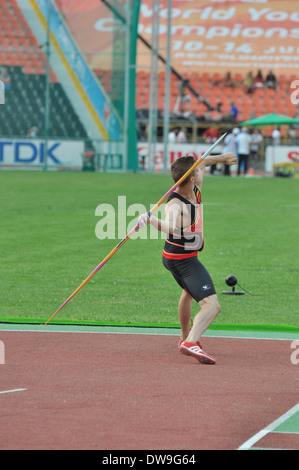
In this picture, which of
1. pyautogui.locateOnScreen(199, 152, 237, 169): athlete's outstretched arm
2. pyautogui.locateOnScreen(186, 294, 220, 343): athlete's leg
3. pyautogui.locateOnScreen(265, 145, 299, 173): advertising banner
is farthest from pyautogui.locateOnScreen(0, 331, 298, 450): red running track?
pyautogui.locateOnScreen(265, 145, 299, 173): advertising banner

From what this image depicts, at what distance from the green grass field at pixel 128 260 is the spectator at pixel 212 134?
589 inches

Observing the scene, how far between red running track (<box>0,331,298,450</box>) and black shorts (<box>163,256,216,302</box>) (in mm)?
576

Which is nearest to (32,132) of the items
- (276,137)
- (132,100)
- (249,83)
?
(132,100)

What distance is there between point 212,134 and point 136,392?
1343 inches

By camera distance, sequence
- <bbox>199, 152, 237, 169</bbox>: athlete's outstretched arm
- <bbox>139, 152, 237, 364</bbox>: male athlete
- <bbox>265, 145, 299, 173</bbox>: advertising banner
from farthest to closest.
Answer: <bbox>265, 145, 299, 173</bbox>: advertising banner
<bbox>199, 152, 237, 169</bbox>: athlete's outstretched arm
<bbox>139, 152, 237, 364</bbox>: male athlete

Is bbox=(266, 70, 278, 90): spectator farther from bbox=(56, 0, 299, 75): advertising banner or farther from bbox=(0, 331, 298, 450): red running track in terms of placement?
bbox=(0, 331, 298, 450): red running track

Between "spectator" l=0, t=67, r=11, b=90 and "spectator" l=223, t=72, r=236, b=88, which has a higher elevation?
"spectator" l=223, t=72, r=236, b=88

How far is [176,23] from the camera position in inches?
1944

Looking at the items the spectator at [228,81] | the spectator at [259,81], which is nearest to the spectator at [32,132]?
the spectator at [228,81]

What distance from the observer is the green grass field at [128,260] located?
10.1 m

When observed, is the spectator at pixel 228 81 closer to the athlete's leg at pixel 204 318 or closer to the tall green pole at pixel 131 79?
the tall green pole at pixel 131 79

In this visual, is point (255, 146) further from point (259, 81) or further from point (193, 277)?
point (193, 277)

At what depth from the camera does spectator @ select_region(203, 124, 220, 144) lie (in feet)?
131
